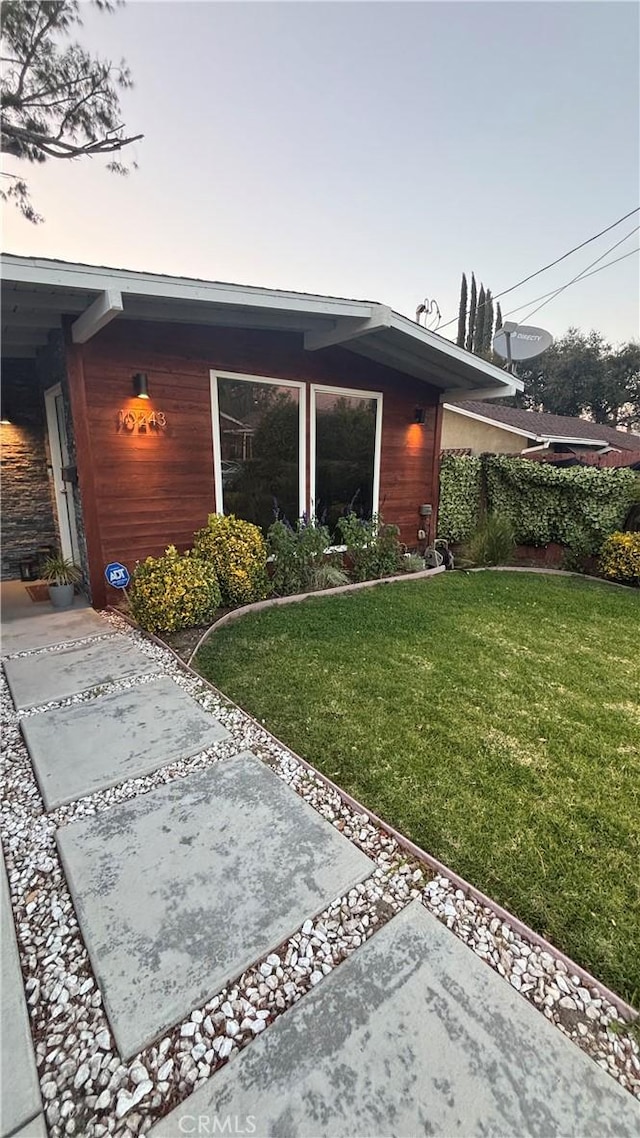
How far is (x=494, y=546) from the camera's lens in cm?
761

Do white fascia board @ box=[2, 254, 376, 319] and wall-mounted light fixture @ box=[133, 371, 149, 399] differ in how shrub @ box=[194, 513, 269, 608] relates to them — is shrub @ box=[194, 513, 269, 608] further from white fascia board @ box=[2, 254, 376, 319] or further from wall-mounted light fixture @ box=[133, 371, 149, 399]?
white fascia board @ box=[2, 254, 376, 319]

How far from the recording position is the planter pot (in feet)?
16.1

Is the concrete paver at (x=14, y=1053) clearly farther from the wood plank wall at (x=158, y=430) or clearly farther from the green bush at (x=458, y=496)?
the green bush at (x=458, y=496)

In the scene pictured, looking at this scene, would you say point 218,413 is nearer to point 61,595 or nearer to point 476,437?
point 61,595

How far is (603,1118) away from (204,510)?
17.3 ft

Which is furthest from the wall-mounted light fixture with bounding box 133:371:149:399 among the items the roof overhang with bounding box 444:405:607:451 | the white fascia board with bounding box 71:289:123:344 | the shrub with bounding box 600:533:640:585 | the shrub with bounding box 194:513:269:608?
the roof overhang with bounding box 444:405:607:451

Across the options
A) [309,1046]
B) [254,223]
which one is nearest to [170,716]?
[309,1046]

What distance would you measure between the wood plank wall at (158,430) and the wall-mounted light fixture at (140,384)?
66 millimetres

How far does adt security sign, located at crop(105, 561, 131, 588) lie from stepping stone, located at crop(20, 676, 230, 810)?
75.0 inches

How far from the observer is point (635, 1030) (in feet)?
4.37

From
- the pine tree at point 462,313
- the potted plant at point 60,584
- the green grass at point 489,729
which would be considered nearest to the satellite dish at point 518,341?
the green grass at point 489,729

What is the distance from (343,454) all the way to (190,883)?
576cm

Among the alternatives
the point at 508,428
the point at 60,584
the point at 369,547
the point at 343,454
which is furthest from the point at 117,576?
the point at 508,428

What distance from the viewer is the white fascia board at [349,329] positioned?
493 cm
